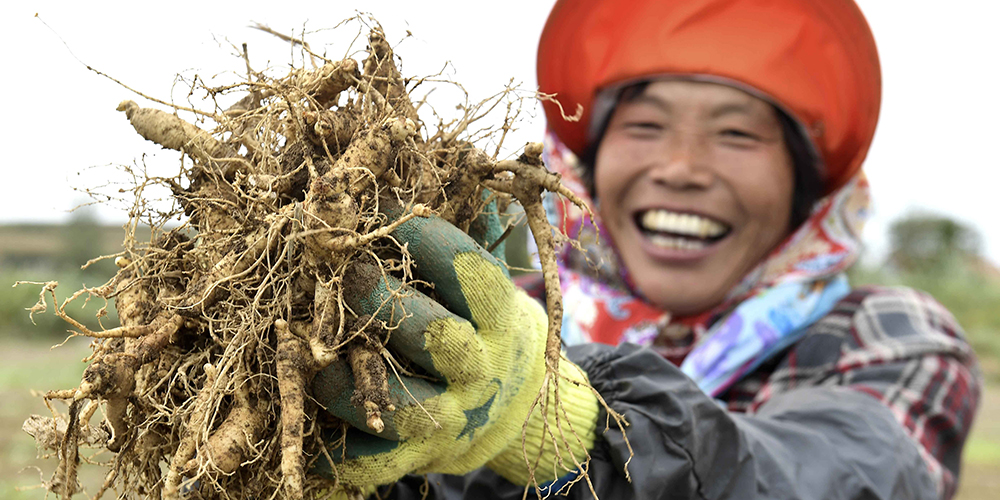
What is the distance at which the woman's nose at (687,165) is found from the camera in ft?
6.79

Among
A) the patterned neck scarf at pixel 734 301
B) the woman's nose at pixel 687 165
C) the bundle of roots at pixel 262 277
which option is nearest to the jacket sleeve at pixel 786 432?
the patterned neck scarf at pixel 734 301

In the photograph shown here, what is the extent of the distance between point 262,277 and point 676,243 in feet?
4.79

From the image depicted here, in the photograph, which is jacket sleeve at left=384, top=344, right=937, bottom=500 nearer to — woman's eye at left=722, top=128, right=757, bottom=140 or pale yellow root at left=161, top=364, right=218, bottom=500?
pale yellow root at left=161, top=364, right=218, bottom=500

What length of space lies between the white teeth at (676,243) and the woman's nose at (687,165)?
19 cm

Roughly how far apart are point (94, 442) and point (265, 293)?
392 mm

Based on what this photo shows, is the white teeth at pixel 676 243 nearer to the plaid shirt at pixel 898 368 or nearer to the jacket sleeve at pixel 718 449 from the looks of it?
the plaid shirt at pixel 898 368

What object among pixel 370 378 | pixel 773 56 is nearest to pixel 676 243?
pixel 773 56

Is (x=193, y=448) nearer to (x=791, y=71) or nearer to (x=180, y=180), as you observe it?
(x=180, y=180)

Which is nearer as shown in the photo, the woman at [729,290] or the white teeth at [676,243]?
the woman at [729,290]

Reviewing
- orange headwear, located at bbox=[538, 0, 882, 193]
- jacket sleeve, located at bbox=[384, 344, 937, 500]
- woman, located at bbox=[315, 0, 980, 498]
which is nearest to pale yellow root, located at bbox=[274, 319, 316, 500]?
woman, located at bbox=[315, 0, 980, 498]

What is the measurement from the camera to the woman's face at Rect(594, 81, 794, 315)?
2.06 m

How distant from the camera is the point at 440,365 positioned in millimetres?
1096

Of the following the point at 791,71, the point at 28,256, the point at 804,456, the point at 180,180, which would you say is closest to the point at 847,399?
the point at 804,456

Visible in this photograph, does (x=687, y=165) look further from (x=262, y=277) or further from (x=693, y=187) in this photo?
(x=262, y=277)
